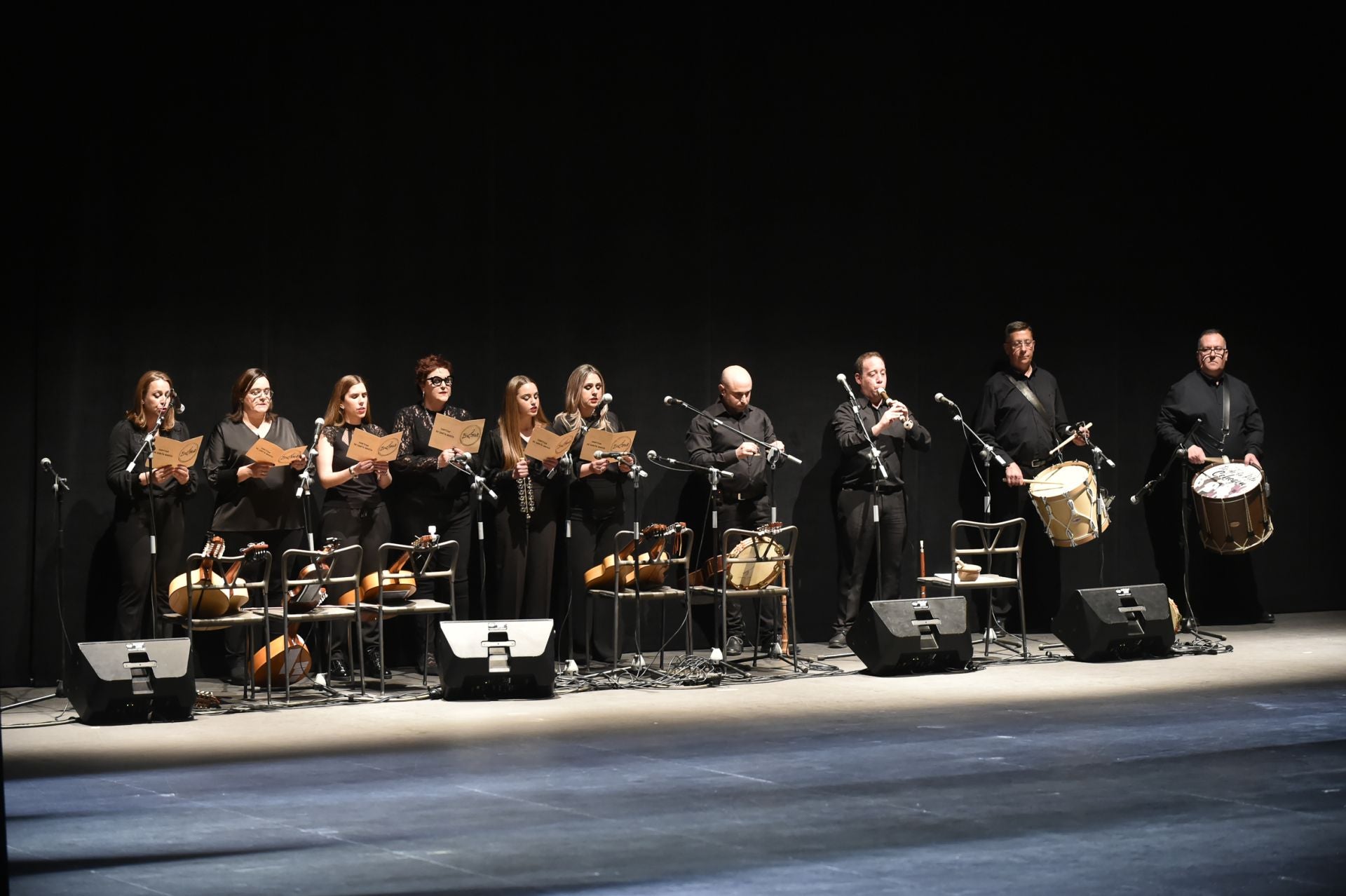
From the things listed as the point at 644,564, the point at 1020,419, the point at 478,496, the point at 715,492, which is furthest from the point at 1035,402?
the point at 478,496

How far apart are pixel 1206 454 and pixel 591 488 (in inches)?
170

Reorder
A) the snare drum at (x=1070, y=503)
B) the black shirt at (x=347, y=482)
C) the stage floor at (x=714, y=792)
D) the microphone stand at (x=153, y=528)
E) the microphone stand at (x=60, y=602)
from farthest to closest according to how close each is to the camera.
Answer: the snare drum at (x=1070, y=503) → the black shirt at (x=347, y=482) → the microphone stand at (x=60, y=602) → the microphone stand at (x=153, y=528) → the stage floor at (x=714, y=792)

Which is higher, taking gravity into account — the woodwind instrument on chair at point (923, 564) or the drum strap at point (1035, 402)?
the drum strap at point (1035, 402)

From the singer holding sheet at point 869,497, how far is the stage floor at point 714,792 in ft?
5.61

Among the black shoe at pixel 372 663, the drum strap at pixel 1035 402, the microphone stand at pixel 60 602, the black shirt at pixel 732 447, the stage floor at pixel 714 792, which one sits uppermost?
the drum strap at pixel 1035 402

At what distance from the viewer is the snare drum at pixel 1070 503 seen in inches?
362

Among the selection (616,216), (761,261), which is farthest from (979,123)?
(616,216)

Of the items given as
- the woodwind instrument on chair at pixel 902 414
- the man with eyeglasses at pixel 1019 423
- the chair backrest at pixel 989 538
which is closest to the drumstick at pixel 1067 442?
the man with eyeglasses at pixel 1019 423

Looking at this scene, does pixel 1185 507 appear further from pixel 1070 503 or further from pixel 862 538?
pixel 862 538

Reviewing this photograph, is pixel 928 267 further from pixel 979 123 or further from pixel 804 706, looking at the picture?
pixel 804 706

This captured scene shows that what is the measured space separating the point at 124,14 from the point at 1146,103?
6.73 metres

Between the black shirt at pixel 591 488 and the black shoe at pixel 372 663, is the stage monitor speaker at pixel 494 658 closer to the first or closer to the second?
the black shoe at pixel 372 663

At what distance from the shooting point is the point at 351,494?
827cm

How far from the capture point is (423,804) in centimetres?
518
